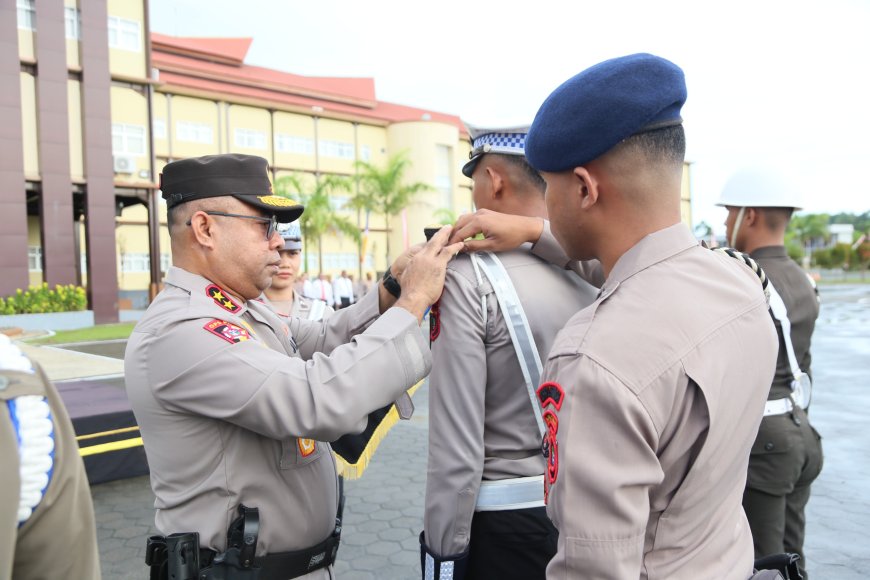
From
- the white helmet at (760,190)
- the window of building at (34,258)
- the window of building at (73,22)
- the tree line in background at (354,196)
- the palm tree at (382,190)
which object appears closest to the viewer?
the white helmet at (760,190)

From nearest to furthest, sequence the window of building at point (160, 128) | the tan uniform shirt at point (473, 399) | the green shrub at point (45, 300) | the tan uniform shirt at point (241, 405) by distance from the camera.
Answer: the tan uniform shirt at point (241, 405) < the tan uniform shirt at point (473, 399) < the green shrub at point (45, 300) < the window of building at point (160, 128)

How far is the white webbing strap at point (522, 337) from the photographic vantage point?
1782 mm

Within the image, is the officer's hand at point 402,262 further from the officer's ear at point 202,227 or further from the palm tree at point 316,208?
the palm tree at point 316,208

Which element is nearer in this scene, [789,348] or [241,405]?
[241,405]

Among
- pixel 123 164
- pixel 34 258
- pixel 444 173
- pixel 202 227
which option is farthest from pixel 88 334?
pixel 444 173

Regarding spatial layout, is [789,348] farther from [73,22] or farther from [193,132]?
[193,132]

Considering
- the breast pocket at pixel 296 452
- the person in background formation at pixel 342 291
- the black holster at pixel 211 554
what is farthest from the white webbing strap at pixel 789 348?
the person in background formation at pixel 342 291

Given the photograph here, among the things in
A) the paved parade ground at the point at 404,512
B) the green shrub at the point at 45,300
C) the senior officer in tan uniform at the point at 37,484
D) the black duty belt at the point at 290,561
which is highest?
the senior officer in tan uniform at the point at 37,484

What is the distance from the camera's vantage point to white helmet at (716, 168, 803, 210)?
108 inches

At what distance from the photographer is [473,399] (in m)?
1.76

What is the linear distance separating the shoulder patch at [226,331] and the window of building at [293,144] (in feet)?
120

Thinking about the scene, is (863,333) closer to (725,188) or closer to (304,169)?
(725,188)

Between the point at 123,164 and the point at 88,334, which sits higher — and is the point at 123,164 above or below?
above

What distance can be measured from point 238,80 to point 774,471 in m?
38.7
